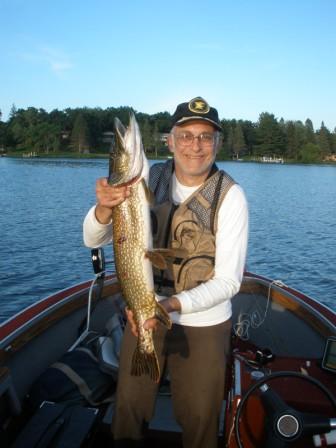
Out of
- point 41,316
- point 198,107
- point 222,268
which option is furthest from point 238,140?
point 222,268

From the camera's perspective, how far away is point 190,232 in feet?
10.6

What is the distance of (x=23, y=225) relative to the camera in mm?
19141

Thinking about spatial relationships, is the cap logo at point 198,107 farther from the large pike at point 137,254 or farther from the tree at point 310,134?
the tree at point 310,134

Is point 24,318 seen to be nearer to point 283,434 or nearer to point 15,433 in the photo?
point 15,433

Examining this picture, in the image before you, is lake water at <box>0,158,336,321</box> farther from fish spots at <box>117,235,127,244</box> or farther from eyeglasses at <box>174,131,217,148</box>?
eyeglasses at <box>174,131,217,148</box>

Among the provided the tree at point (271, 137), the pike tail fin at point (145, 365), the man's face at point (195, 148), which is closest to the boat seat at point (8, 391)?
the pike tail fin at point (145, 365)

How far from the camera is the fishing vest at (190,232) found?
125 inches

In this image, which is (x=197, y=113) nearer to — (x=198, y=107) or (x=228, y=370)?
(x=198, y=107)

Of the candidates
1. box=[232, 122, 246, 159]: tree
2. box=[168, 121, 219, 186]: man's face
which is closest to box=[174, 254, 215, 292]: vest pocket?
box=[168, 121, 219, 186]: man's face

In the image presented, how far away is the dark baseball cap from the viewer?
3154 millimetres

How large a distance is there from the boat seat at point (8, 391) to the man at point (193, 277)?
95 centimetres

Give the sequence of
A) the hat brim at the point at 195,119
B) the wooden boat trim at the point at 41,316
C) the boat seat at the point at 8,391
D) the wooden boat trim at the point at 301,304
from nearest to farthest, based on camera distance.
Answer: the hat brim at the point at 195,119 < the boat seat at the point at 8,391 < the wooden boat trim at the point at 41,316 < the wooden boat trim at the point at 301,304

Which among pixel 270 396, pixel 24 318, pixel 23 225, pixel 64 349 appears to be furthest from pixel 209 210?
pixel 23 225

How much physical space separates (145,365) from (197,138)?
1.65 meters
